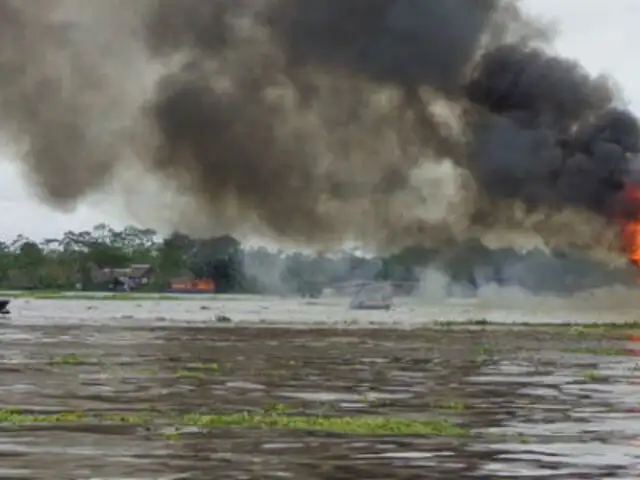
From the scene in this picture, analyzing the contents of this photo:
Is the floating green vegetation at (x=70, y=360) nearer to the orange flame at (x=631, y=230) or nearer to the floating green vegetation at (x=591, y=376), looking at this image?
the floating green vegetation at (x=591, y=376)

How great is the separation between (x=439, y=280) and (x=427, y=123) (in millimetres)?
91679

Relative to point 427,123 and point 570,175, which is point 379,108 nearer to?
point 427,123

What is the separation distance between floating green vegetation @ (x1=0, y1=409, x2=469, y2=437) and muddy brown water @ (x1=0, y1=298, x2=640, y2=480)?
715 mm

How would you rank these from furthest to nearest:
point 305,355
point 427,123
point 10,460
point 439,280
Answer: point 439,280
point 427,123
point 305,355
point 10,460

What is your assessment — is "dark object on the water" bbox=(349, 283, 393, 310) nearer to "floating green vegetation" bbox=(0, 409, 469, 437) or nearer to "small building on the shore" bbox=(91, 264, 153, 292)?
"small building on the shore" bbox=(91, 264, 153, 292)

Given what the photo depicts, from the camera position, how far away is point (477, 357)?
47438 millimetres

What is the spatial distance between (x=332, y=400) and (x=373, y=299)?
97.6m

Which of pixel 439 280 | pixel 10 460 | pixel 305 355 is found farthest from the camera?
pixel 439 280

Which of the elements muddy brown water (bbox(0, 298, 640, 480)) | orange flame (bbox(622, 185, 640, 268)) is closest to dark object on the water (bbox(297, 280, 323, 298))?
muddy brown water (bbox(0, 298, 640, 480))

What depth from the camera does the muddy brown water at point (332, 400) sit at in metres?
19.6

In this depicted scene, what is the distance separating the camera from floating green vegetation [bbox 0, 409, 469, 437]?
23.9m

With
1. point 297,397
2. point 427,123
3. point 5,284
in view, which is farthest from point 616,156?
point 5,284

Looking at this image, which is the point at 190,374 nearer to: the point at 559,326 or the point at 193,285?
the point at 559,326

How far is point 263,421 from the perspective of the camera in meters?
25.1
